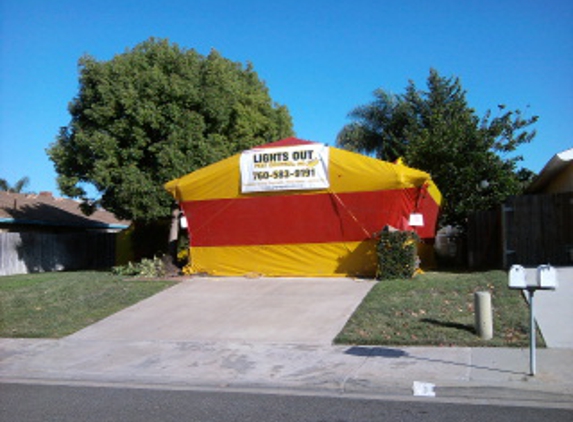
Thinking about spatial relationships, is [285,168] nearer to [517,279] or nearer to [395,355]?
[395,355]

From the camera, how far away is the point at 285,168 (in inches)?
674

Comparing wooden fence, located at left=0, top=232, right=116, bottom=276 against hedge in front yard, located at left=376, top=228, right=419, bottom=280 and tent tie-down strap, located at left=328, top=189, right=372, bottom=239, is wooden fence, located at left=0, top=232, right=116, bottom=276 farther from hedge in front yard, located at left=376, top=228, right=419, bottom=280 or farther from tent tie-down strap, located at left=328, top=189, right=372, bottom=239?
hedge in front yard, located at left=376, top=228, right=419, bottom=280

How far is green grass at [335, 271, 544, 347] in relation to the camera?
8898 mm

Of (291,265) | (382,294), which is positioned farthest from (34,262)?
(382,294)

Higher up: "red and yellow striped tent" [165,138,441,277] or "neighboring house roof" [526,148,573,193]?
"neighboring house roof" [526,148,573,193]

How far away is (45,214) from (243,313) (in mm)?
20067

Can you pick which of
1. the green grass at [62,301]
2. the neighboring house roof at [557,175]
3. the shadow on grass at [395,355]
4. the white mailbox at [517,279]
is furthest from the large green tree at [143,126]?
the white mailbox at [517,279]

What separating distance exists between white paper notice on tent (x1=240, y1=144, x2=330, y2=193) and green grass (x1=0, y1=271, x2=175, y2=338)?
13.3 ft

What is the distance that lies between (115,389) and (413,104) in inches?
1031

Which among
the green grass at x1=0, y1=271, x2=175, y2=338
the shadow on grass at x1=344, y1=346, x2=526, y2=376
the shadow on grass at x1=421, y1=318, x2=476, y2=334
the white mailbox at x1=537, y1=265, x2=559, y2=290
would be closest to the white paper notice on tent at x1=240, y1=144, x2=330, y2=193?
the green grass at x1=0, y1=271, x2=175, y2=338

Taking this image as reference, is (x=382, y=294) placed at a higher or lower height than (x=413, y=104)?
lower

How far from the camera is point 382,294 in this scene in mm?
12289

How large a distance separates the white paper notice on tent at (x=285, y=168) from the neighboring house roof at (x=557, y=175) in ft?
20.3

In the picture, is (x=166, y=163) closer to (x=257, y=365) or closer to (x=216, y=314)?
(x=216, y=314)
